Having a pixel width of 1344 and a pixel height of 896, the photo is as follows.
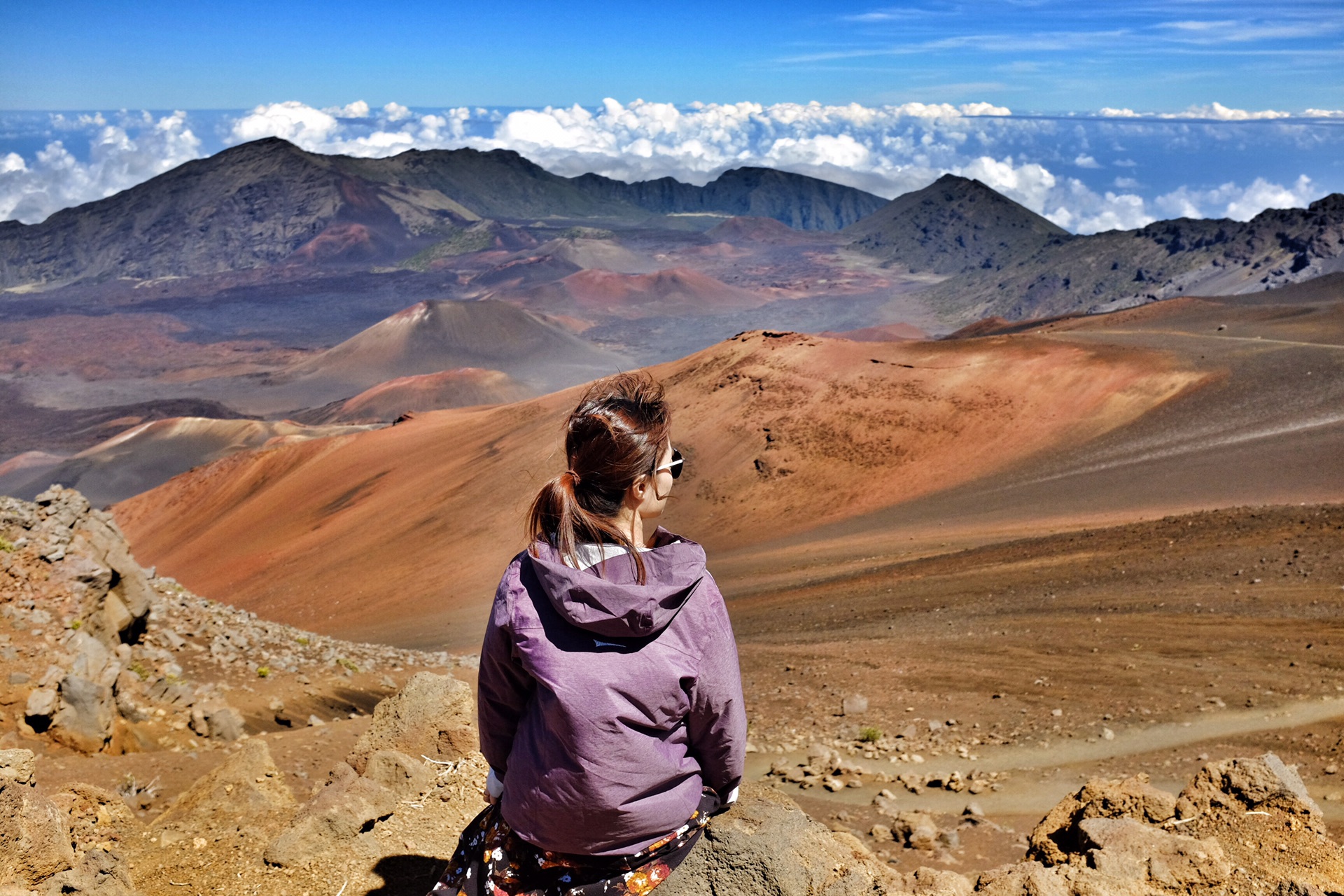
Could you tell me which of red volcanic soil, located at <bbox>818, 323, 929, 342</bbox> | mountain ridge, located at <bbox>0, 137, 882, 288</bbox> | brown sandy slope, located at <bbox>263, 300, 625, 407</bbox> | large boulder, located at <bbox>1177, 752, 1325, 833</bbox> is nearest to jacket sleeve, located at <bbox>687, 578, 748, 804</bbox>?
large boulder, located at <bbox>1177, 752, 1325, 833</bbox>

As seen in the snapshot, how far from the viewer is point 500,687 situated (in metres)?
2.43

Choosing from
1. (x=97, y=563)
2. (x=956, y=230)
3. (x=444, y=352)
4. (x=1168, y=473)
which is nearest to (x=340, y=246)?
(x=444, y=352)

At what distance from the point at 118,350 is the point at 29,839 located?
11561 cm

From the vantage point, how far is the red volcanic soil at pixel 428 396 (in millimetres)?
63000

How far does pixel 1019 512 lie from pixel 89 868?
1643cm

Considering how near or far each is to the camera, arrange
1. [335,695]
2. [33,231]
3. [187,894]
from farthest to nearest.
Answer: [33,231]
[335,695]
[187,894]

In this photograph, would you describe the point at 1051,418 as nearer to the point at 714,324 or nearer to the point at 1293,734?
the point at 1293,734

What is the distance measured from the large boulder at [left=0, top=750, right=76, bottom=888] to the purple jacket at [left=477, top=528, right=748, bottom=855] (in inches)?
66.8

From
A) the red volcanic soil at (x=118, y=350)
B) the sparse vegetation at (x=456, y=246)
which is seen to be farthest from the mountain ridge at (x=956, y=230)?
the red volcanic soil at (x=118, y=350)

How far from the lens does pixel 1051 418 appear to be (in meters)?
22.8

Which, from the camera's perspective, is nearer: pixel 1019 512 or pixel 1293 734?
pixel 1293 734

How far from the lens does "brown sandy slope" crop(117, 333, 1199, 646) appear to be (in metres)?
21.4

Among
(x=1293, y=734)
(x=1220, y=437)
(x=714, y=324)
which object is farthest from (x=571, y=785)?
(x=714, y=324)

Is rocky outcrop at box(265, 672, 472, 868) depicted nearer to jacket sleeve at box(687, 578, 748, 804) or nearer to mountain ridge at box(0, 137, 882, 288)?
jacket sleeve at box(687, 578, 748, 804)
